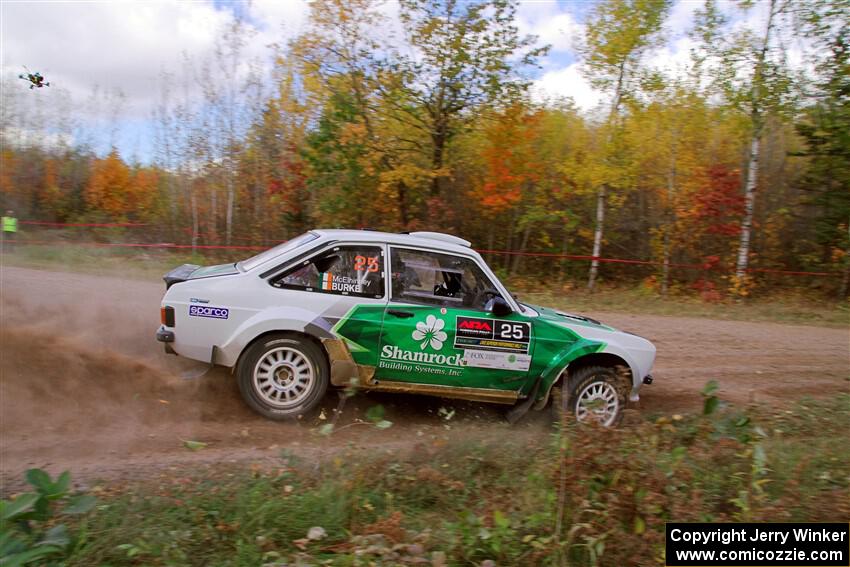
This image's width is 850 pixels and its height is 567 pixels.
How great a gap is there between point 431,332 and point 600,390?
184 cm

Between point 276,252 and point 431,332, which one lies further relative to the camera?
point 276,252

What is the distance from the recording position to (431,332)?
5.81 metres

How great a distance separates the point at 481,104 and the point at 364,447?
13350 mm

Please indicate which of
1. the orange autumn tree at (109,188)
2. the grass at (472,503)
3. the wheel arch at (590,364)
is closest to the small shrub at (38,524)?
the grass at (472,503)

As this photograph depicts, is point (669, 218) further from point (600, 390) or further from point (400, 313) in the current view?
point (400, 313)

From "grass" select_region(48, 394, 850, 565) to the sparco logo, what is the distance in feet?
4.95

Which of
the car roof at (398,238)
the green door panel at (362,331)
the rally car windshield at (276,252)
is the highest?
the car roof at (398,238)

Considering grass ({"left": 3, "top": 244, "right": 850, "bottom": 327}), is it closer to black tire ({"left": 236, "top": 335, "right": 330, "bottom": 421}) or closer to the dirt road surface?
the dirt road surface

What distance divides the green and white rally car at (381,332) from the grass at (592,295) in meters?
7.47

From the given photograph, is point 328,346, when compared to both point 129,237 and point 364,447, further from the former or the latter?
point 129,237

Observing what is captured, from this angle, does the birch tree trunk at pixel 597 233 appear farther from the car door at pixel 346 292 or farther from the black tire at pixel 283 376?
the black tire at pixel 283 376

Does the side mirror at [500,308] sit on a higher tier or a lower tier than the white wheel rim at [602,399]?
higher

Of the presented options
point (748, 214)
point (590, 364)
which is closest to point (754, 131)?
point (748, 214)

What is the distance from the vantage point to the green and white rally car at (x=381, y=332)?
5668 millimetres
